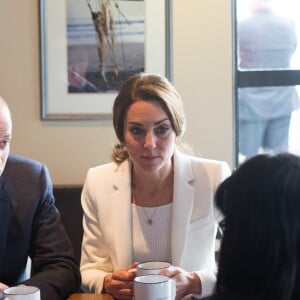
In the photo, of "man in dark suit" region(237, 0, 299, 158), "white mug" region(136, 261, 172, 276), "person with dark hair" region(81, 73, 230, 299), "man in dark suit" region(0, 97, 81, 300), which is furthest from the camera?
"man in dark suit" region(237, 0, 299, 158)

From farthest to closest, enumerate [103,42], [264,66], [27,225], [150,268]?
[264,66] → [103,42] → [27,225] → [150,268]

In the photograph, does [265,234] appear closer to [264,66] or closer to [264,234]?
[264,234]

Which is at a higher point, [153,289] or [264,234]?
[264,234]

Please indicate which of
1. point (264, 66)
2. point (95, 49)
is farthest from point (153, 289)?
point (264, 66)

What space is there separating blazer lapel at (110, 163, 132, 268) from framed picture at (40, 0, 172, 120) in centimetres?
83

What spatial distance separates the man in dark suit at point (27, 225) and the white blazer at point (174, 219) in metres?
0.15

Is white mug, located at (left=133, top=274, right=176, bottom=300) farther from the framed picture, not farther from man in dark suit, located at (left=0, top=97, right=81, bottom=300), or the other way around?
the framed picture

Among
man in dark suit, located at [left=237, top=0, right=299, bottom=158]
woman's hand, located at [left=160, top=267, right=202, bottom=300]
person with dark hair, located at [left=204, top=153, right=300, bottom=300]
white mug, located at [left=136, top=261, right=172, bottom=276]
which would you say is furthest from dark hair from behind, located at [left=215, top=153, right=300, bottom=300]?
man in dark suit, located at [left=237, top=0, right=299, bottom=158]

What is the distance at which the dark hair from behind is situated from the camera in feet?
3.19

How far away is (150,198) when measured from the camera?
209 cm

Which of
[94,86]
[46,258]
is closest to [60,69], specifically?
[94,86]

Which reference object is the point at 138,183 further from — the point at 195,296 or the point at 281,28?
the point at 281,28

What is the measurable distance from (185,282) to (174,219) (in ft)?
1.06

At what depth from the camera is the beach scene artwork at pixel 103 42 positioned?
282cm
